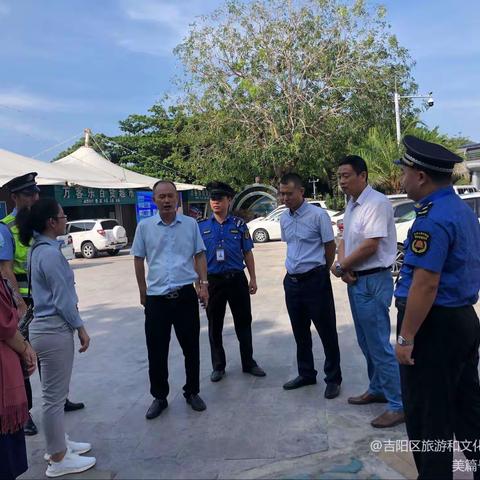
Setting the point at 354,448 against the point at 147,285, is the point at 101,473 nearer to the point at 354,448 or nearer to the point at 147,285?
the point at 147,285

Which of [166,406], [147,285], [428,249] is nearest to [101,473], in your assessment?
[166,406]

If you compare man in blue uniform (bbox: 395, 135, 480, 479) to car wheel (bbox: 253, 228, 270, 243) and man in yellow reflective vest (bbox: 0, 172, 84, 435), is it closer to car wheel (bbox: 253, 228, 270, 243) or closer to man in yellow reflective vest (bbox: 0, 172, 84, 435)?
man in yellow reflective vest (bbox: 0, 172, 84, 435)

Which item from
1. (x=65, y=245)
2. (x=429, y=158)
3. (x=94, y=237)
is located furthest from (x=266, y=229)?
(x=429, y=158)

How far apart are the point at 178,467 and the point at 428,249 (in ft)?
6.53

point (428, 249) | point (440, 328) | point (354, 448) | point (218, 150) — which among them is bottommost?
point (354, 448)

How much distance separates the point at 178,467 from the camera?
3010mm

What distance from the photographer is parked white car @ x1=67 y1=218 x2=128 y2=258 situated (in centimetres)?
1759

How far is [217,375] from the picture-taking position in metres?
4.51

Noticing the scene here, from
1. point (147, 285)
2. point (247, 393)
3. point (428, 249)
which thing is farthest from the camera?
point (247, 393)

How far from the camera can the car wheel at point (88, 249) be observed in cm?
1773

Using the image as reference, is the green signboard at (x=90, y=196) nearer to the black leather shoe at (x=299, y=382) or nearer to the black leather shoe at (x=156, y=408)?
the black leather shoe at (x=156, y=408)

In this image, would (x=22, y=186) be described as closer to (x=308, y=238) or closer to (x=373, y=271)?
(x=308, y=238)

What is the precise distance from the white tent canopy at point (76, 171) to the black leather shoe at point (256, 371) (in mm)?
13195

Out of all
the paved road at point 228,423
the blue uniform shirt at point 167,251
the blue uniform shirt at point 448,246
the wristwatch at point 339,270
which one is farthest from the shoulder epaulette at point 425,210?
the blue uniform shirt at point 167,251
